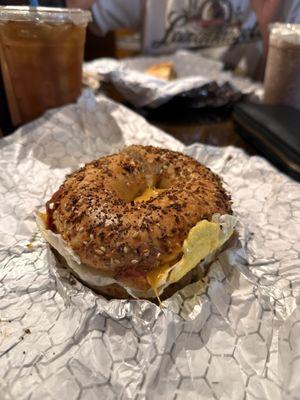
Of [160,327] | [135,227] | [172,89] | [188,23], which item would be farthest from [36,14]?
[188,23]

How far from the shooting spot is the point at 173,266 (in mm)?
933

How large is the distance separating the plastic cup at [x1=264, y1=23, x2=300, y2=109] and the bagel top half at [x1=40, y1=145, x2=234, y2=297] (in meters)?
0.97

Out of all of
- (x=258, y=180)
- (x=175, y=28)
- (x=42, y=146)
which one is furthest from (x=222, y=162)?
(x=175, y=28)

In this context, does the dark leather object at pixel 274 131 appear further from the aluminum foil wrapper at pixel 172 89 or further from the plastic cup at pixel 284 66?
the aluminum foil wrapper at pixel 172 89

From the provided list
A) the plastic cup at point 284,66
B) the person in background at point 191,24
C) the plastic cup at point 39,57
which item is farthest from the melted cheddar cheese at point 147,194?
the person in background at point 191,24

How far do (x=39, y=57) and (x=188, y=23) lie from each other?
1.84 meters

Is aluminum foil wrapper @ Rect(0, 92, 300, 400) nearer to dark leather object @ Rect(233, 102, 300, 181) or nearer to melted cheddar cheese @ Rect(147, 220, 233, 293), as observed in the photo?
melted cheddar cheese @ Rect(147, 220, 233, 293)

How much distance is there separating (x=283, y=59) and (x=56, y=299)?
156 centimetres

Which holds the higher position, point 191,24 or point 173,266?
point 173,266

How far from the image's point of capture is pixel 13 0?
1.74 m

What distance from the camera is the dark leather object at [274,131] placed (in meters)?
1.45

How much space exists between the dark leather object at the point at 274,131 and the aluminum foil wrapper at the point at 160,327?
197 mm

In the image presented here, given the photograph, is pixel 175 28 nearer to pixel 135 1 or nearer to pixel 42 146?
pixel 135 1

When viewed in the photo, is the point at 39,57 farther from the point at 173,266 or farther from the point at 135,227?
the point at 173,266
